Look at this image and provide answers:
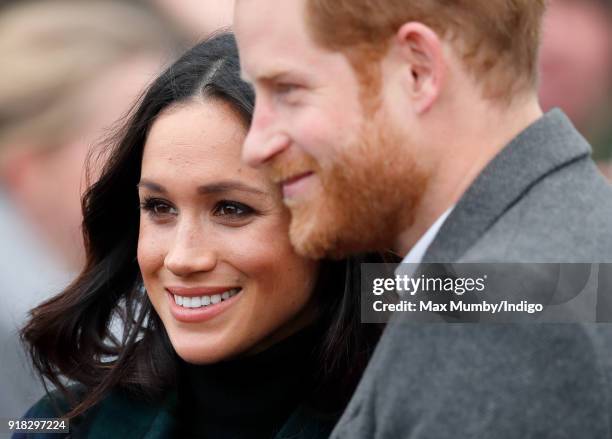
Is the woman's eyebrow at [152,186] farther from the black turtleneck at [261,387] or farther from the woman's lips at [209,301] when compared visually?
the black turtleneck at [261,387]

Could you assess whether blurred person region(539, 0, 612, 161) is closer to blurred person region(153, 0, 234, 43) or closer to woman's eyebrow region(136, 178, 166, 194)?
blurred person region(153, 0, 234, 43)

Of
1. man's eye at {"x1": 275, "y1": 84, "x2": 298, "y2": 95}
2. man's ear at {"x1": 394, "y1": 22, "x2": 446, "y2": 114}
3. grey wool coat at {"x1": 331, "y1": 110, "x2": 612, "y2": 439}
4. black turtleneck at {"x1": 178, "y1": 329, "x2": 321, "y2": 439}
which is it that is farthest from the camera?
black turtleneck at {"x1": 178, "y1": 329, "x2": 321, "y2": 439}

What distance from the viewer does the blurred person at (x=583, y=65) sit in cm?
361

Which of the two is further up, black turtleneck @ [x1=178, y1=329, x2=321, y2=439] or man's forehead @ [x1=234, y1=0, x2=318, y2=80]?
man's forehead @ [x1=234, y1=0, x2=318, y2=80]

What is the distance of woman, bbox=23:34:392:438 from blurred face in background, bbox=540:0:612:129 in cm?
116

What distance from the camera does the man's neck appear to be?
80.8 inches

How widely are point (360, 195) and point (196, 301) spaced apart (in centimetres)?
89

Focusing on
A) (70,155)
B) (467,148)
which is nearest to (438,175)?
(467,148)

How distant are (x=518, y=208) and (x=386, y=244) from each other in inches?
14.4

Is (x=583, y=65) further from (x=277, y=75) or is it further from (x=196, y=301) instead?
(x=277, y=75)

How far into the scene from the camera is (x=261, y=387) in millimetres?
3006

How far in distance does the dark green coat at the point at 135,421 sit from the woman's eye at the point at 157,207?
0.58 m

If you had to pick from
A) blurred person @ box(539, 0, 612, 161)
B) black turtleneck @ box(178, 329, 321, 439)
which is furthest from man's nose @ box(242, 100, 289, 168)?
blurred person @ box(539, 0, 612, 161)

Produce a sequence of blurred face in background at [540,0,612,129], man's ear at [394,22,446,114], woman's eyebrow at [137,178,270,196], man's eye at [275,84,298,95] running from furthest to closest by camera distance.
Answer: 1. blurred face in background at [540,0,612,129]
2. woman's eyebrow at [137,178,270,196]
3. man's eye at [275,84,298,95]
4. man's ear at [394,22,446,114]
